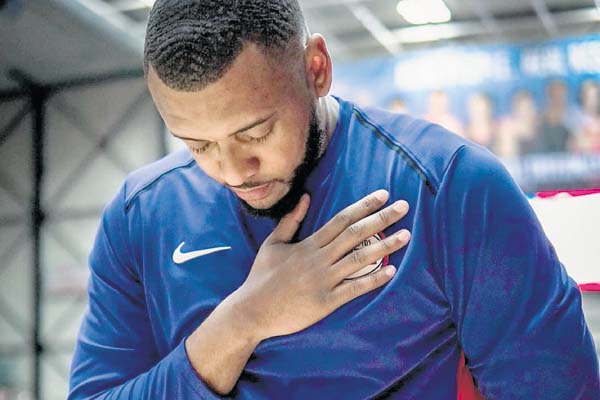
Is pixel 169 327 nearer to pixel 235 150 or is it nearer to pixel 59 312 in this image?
pixel 235 150

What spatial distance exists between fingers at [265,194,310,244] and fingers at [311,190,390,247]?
5cm

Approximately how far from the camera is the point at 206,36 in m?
0.98

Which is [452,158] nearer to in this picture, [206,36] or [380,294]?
[380,294]

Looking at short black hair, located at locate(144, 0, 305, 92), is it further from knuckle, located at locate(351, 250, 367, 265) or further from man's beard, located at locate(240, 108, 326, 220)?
knuckle, located at locate(351, 250, 367, 265)

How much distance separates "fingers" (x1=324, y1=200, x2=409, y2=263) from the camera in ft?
3.33

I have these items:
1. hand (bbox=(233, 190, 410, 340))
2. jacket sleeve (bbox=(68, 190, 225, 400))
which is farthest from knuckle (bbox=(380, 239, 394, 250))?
jacket sleeve (bbox=(68, 190, 225, 400))

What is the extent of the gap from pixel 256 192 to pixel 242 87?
15cm

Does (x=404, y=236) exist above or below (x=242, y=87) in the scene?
below

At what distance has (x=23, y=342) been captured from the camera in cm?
861

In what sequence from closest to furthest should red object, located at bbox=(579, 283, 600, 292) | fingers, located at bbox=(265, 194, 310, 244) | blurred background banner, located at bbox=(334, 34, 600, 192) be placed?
1. fingers, located at bbox=(265, 194, 310, 244)
2. red object, located at bbox=(579, 283, 600, 292)
3. blurred background banner, located at bbox=(334, 34, 600, 192)

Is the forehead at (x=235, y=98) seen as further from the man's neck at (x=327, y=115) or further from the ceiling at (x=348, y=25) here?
the ceiling at (x=348, y=25)

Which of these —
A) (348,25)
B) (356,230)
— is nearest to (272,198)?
(356,230)

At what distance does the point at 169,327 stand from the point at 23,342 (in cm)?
806

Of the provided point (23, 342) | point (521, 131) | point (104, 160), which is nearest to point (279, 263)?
point (521, 131)
